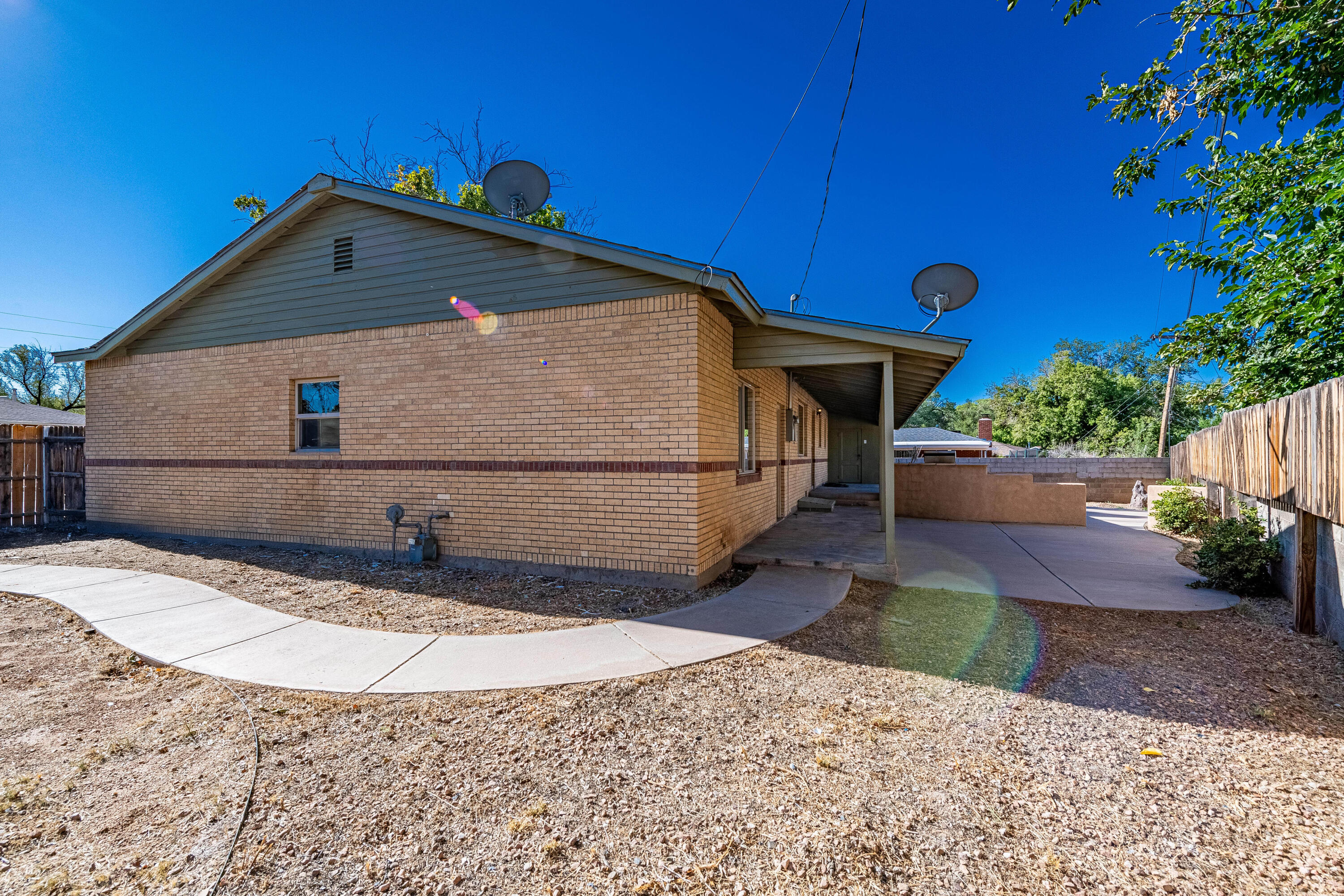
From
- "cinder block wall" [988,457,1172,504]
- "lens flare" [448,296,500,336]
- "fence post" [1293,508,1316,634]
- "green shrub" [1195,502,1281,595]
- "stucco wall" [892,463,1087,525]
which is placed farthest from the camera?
"cinder block wall" [988,457,1172,504]

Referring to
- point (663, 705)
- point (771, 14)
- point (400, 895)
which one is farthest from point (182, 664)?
point (771, 14)

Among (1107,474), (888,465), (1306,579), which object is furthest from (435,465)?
(1107,474)

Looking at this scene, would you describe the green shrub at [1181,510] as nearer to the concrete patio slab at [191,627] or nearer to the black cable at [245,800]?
the black cable at [245,800]

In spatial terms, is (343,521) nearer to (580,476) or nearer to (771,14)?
(580,476)

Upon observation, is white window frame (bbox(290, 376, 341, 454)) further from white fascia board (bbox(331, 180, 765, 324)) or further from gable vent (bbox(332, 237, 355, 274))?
white fascia board (bbox(331, 180, 765, 324))

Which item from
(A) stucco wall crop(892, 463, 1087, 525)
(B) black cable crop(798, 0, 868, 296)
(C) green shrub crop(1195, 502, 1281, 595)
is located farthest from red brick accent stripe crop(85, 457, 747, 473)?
(A) stucco wall crop(892, 463, 1087, 525)

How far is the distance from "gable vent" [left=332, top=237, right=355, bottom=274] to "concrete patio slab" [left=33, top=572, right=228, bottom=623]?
451cm

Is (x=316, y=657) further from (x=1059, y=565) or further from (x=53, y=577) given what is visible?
(x=1059, y=565)

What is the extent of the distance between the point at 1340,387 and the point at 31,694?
8.80 metres

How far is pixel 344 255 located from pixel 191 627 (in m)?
5.34

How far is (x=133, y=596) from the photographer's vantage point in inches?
216

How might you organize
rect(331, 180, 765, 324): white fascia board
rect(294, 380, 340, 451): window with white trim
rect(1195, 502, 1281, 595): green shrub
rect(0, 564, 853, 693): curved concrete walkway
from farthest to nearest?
rect(294, 380, 340, 451): window with white trim, rect(1195, 502, 1281, 595): green shrub, rect(331, 180, 765, 324): white fascia board, rect(0, 564, 853, 693): curved concrete walkway

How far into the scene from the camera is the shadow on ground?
3359 millimetres

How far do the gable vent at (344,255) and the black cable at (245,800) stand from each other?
20.2 ft
